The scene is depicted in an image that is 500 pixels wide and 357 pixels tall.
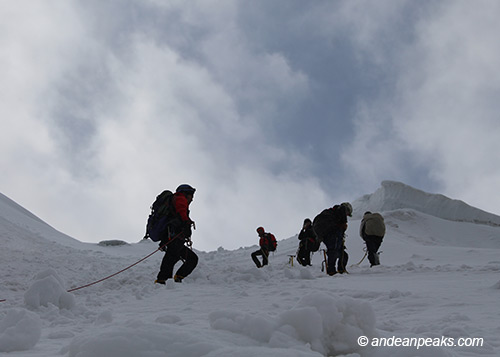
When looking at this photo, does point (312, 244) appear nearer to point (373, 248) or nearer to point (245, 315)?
point (373, 248)

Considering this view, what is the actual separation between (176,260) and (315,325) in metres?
5.20

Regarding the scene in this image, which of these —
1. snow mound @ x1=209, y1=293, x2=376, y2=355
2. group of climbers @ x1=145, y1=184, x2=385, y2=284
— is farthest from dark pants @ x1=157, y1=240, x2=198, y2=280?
snow mound @ x1=209, y1=293, x2=376, y2=355

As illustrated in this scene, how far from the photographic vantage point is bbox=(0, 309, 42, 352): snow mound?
2.39 m

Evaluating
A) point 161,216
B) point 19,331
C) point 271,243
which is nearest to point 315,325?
point 19,331

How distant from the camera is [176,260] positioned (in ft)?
23.0

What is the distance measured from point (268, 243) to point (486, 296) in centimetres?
802

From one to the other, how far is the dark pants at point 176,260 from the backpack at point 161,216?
0.41 metres

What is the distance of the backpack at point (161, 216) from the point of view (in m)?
7.29

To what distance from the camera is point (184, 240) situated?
281 inches

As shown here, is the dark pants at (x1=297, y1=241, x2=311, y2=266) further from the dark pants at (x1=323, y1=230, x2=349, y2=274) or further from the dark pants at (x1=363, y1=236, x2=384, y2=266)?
the dark pants at (x1=323, y1=230, x2=349, y2=274)

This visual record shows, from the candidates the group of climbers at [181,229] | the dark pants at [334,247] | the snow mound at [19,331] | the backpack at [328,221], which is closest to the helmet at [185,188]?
the group of climbers at [181,229]

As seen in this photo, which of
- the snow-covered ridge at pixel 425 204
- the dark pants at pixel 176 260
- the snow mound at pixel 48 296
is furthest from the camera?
the snow-covered ridge at pixel 425 204

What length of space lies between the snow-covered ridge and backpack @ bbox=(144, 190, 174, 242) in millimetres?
30825

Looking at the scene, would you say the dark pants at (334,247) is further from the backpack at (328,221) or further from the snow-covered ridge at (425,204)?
the snow-covered ridge at (425,204)
